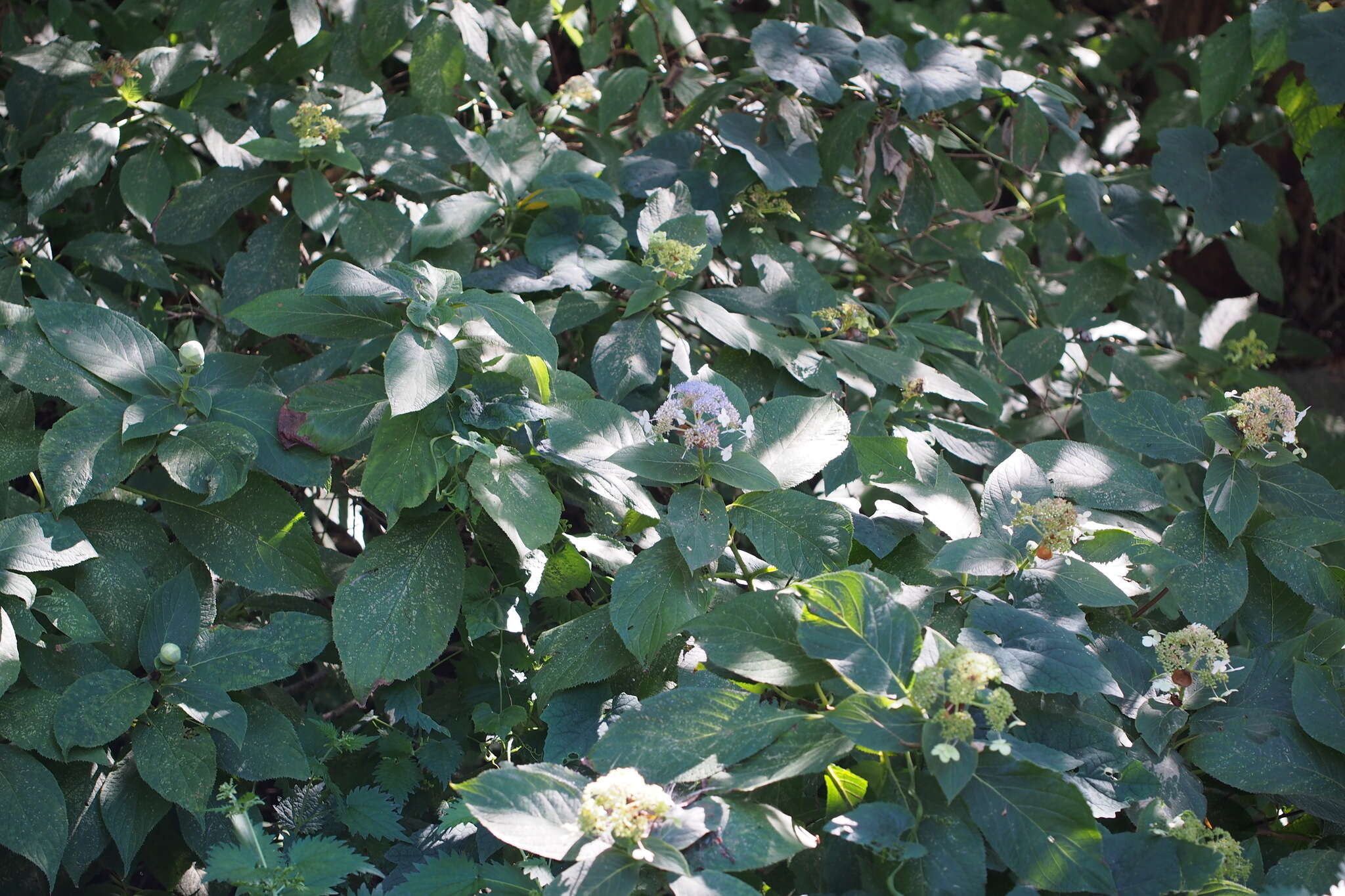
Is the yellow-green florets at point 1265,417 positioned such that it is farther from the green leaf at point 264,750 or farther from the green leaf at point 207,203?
the green leaf at point 207,203

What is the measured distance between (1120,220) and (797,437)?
1389 mm

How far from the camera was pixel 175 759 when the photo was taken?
1.46 metres

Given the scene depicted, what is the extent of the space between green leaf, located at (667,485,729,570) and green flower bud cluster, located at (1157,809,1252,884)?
0.65m

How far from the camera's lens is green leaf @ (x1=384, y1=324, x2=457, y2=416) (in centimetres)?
146

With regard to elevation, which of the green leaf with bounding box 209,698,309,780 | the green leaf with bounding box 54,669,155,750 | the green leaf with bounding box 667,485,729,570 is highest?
the green leaf with bounding box 667,485,729,570

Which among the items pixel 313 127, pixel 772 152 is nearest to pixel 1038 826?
pixel 772 152

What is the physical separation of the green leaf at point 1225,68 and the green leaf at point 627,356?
1.65m

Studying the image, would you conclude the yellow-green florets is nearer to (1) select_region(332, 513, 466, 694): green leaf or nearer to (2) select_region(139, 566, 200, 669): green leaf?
(1) select_region(332, 513, 466, 694): green leaf

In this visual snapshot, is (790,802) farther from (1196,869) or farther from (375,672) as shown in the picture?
(375,672)

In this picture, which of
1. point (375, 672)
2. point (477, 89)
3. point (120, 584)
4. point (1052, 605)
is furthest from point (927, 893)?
point (477, 89)

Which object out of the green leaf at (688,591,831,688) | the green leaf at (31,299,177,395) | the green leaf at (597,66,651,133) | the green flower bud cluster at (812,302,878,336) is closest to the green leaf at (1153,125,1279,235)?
the green flower bud cluster at (812,302,878,336)

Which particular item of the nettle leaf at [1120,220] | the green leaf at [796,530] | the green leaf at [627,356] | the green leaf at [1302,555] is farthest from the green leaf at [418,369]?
the nettle leaf at [1120,220]

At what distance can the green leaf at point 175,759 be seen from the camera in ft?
4.73

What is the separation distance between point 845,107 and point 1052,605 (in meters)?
1.40
